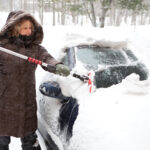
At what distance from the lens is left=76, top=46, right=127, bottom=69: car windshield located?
94.1 inches

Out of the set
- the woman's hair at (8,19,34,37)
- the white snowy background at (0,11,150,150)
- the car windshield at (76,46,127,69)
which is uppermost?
the woman's hair at (8,19,34,37)

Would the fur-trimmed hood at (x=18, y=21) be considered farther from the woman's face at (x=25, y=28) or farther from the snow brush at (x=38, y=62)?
the snow brush at (x=38, y=62)

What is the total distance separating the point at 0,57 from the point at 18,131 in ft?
2.15

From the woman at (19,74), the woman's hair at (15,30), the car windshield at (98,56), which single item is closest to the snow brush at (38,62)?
the woman at (19,74)

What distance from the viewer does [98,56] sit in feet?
8.19

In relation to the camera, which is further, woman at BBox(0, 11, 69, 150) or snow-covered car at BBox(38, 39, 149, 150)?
woman at BBox(0, 11, 69, 150)

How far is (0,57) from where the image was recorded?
1897 mm

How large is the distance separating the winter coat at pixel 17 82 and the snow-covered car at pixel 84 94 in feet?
0.60

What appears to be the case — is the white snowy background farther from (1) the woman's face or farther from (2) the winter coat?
(1) the woman's face

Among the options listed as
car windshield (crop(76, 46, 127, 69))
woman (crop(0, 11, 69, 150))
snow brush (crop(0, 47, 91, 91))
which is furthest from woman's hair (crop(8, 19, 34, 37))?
car windshield (crop(76, 46, 127, 69))

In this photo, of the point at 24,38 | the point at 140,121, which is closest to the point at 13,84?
the point at 24,38

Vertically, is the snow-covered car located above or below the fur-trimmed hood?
below

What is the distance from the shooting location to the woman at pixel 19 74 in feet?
6.26

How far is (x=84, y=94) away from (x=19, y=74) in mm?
560
